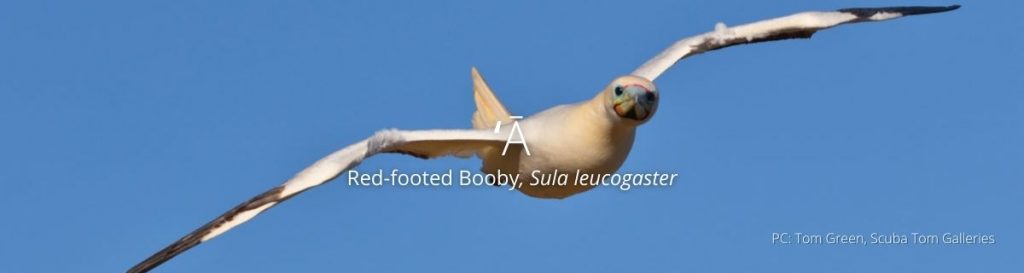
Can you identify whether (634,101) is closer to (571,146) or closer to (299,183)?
(571,146)

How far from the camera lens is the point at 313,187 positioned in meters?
24.1

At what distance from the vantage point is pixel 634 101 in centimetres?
2500

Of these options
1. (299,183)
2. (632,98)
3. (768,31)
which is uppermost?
(768,31)

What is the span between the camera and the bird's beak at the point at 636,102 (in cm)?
2498

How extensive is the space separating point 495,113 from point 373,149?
3634 millimetres

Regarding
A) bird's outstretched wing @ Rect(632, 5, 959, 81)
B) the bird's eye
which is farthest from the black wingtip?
the bird's eye

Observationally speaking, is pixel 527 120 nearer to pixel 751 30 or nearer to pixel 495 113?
pixel 495 113

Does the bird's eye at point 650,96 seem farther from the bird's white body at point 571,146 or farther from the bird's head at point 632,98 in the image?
the bird's white body at point 571,146

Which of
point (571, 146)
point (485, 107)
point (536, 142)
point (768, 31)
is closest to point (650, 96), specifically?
point (571, 146)

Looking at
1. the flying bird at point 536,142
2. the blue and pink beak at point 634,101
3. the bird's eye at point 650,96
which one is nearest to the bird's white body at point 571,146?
the flying bird at point 536,142

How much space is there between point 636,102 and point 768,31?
4.10m

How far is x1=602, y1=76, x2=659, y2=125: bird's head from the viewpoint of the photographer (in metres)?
25.0

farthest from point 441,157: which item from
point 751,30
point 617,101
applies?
point 751,30

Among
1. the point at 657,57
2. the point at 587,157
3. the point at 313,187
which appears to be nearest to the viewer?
the point at 313,187
